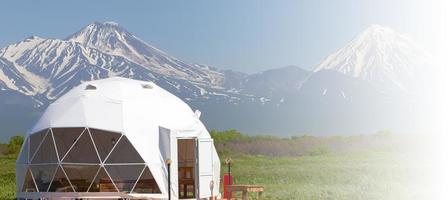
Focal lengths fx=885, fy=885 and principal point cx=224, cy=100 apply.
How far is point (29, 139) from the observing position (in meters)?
26.7

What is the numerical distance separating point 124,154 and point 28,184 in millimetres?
3101

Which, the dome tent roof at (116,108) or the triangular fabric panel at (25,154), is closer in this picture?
the dome tent roof at (116,108)

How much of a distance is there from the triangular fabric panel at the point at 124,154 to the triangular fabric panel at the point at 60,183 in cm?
132

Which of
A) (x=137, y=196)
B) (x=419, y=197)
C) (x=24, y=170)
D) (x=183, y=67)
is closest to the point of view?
(x=137, y=196)

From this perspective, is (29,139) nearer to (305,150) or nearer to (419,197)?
(419,197)

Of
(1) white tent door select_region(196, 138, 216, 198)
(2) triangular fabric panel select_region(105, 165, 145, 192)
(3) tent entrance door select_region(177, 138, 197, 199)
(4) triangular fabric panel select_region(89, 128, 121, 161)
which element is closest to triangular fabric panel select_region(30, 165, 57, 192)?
(4) triangular fabric panel select_region(89, 128, 121, 161)

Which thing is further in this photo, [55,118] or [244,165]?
[244,165]

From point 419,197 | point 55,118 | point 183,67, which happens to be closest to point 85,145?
point 55,118

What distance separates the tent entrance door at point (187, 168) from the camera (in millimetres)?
26938

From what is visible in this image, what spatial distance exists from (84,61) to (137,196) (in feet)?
539

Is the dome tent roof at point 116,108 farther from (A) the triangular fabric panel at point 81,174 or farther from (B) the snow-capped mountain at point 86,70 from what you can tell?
(B) the snow-capped mountain at point 86,70

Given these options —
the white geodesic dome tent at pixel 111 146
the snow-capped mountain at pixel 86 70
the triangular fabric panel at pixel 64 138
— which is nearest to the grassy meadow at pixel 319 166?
the white geodesic dome tent at pixel 111 146

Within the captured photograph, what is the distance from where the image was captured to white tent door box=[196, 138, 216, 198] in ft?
85.5

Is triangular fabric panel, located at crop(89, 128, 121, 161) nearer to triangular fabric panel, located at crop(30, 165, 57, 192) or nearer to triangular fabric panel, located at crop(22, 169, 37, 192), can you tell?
triangular fabric panel, located at crop(30, 165, 57, 192)
